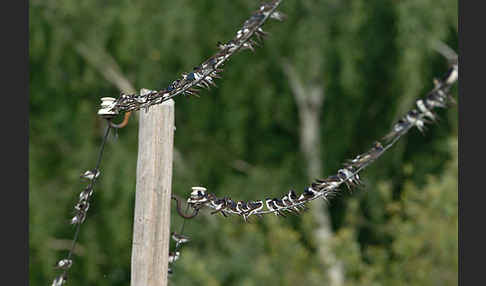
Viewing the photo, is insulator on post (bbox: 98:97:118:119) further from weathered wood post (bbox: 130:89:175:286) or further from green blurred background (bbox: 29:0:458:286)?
green blurred background (bbox: 29:0:458:286)

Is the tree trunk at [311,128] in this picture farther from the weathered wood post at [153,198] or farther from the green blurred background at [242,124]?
the weathered wood post at [153,198]

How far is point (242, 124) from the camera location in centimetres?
614

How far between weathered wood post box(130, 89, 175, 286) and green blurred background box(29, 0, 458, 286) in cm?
294

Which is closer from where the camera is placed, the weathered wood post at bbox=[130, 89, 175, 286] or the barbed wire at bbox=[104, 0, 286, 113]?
the barbed wire at bbox=[104, 0, 286, 113]

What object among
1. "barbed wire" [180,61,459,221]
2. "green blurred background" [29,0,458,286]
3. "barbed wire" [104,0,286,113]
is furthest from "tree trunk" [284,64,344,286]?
"barbed wire" [104,0,286,113]

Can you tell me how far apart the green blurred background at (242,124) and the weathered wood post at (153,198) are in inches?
116

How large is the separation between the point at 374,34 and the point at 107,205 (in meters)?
2.58

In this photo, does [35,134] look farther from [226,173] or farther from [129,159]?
[226,173]

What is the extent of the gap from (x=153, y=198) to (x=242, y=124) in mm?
4038

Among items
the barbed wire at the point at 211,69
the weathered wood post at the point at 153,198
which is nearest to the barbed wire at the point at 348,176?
the weathered wood post at the point at 153,198

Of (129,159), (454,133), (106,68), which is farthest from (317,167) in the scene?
(106,68)

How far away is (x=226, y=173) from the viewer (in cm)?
635

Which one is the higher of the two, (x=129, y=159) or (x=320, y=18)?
(x=320, y=18)

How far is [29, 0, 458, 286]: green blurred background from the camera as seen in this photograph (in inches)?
211
